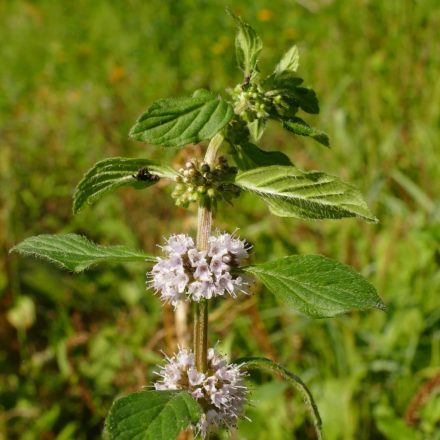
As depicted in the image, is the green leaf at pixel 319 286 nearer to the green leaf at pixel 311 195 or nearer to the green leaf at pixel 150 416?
the green leaf at pixel 311 195

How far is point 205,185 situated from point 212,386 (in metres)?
0.38

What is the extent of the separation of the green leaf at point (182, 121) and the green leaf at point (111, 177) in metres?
0.16

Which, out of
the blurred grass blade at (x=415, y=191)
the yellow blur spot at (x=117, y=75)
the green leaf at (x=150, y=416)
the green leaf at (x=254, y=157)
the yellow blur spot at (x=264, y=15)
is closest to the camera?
the green leaf at (x=150, y=416)

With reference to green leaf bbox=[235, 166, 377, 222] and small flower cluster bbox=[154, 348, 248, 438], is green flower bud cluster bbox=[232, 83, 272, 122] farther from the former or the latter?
small flower cluster bbox=[154, 348, 248, 438]

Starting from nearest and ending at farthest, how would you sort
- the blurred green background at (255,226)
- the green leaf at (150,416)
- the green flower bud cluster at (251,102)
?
the green leaf at (150,416) → the green flower bud cluster at (251,102) → the blurred green background at (255,226)

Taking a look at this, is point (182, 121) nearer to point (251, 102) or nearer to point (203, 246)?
point (251, 102)

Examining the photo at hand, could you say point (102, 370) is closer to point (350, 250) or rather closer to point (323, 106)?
point (350, 250)

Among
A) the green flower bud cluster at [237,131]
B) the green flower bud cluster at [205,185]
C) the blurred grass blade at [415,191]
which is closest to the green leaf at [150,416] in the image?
the green flower bud cluster at [205,185]

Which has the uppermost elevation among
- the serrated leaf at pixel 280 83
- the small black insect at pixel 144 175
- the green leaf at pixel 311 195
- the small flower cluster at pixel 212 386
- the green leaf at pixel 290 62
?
the green leaf at pixel 290 62

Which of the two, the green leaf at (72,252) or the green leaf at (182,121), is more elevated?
the green leaf at (182,121)

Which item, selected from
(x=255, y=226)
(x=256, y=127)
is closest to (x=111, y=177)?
(x=256, y=127)

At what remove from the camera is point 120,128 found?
391cm

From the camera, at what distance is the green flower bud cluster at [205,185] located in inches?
41.8

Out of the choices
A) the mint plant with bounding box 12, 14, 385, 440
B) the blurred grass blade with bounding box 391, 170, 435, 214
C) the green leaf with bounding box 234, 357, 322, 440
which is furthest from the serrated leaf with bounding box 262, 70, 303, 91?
the blurred grass blade with bounding box 391, 170, 435, 214
